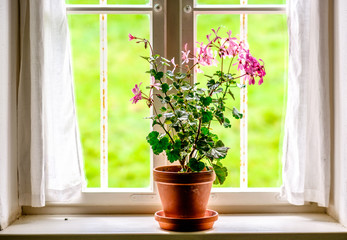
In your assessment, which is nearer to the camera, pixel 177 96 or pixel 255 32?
pixel 177 96

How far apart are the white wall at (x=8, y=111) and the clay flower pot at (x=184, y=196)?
0.69 metres

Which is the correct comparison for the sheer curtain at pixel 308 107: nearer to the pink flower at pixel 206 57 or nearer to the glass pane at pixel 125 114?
the pink flower at pixel 206 57

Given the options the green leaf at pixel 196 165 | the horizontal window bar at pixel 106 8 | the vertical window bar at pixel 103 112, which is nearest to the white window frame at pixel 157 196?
the horizontal window bar at pixel 106 8

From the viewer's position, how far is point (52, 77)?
2.09 meters

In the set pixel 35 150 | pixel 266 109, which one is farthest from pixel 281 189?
pixel 35 150

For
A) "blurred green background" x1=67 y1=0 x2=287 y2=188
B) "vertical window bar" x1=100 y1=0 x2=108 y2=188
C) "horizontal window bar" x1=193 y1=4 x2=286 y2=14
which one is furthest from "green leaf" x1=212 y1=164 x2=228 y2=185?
"horizontal window bar" x1=193 y1=4 x2=286 y2=14

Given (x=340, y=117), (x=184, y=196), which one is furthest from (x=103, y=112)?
(x=340, y=117)

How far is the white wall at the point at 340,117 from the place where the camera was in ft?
6.45

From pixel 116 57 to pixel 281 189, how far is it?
1.08m

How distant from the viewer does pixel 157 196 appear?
2.22 m

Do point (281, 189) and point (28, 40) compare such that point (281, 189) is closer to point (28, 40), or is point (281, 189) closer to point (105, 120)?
Answer: point (105, 120)

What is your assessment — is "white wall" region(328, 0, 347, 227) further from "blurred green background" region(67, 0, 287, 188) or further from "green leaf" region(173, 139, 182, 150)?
"green leaf" region(173, 139, 182, 150)

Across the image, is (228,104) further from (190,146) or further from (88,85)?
(88,85)

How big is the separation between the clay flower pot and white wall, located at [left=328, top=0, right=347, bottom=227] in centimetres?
59
